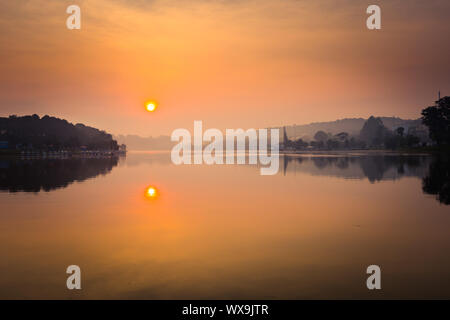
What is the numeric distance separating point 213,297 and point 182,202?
16818 mm

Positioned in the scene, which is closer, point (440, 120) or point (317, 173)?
point (317, 173)

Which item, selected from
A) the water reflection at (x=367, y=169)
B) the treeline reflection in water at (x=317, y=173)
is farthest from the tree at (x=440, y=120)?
the treeline reflection in water at (x=317, y=173)

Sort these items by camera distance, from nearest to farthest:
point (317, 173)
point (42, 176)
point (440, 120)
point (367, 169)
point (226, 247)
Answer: point (226, 247) → point (42, 176) → point (317, 173) → point (367, 169) → point (440, 120)

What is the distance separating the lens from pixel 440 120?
→ 127 meters

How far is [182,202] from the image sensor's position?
25.7 meters

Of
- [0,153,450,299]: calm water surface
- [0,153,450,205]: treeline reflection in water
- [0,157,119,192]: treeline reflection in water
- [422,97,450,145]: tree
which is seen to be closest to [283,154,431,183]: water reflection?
[0,153,450,205]: treeline reflection in water

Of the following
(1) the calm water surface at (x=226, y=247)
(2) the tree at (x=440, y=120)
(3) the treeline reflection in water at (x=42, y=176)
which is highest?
(2) the tree at (x=440, y=120)

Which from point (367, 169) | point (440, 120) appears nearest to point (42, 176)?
point (367, 169)

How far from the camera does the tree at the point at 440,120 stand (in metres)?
127

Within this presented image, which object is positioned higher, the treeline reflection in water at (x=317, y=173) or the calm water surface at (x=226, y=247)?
the treeline reflection in water at (x=317, y=173)

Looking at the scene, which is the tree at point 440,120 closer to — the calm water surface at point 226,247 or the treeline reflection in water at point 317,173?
the treeline reflection in water at point 317,173

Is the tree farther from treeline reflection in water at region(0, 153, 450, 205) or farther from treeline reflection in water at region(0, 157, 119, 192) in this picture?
treeline reflection in water at region(0, 157, 119, 192)

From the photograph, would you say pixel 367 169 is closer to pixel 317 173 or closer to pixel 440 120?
pixel 317 173
